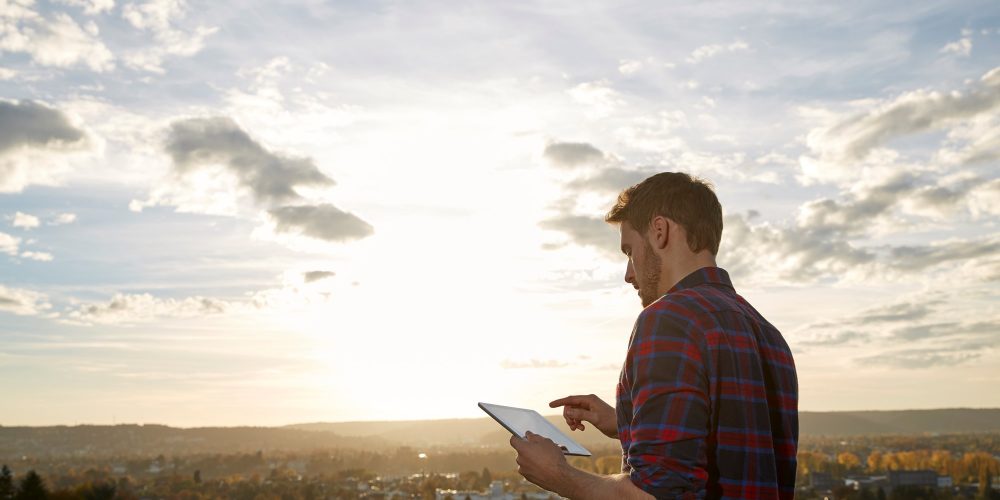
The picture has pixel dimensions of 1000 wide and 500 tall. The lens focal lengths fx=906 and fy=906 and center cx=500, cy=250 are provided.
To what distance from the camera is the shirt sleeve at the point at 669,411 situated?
10.2ft

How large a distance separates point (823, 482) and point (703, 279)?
155965mm

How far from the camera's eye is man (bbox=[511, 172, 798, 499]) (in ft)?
10.3

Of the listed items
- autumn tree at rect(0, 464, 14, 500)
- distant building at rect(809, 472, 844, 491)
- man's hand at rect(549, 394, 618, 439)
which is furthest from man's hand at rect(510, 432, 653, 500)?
distant building at rect(809, 472, 844, 491)

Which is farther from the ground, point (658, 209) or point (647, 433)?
point (658, 209)

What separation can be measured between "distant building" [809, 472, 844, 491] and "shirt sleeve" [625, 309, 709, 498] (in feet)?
499

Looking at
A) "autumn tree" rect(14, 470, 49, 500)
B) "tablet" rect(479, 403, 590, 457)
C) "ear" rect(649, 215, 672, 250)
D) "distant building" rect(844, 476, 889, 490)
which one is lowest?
"distant building" rect(844, 476, 889, 490)

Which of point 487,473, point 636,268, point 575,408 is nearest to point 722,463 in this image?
point 636,268

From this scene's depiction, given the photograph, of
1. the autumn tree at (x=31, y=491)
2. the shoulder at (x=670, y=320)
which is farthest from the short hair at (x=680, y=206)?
the autumn tree at (x=31, y=491)

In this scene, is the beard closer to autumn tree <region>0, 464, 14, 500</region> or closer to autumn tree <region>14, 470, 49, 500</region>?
autumn tree <region>0, 464, 14, 500</region>

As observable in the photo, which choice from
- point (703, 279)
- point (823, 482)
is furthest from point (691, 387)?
point (823, 482)

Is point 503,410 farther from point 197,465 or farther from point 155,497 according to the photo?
point 197,465

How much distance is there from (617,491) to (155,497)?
151770 millimetres

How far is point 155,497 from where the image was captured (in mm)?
140125

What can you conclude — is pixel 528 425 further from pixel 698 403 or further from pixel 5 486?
pixel 5 486
